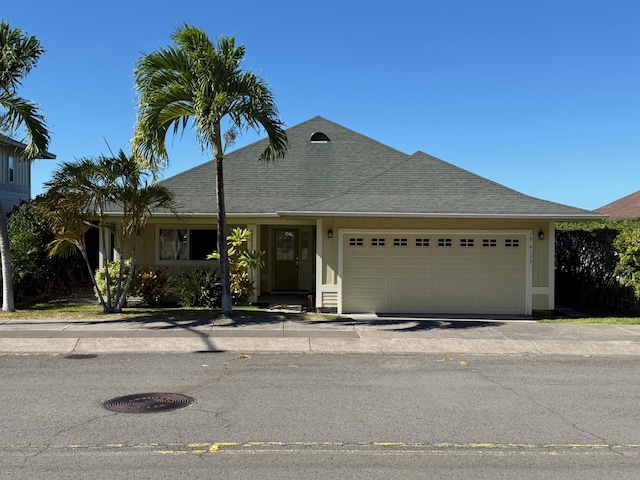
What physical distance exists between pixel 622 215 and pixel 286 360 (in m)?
25.1

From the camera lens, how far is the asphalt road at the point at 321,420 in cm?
482

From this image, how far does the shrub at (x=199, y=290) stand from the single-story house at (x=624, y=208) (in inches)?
790

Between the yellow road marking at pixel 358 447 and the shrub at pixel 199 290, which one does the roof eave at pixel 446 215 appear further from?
the yellow road marking at pixel 358 447

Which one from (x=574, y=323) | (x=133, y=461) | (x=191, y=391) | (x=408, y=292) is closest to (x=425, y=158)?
(x=408, y=292)

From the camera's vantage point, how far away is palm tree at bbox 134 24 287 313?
38.2 feet

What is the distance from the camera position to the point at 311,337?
10852mm

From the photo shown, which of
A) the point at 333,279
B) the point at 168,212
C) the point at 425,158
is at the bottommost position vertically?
the point at 333,279

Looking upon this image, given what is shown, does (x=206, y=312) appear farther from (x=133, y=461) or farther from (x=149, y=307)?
(x=133, y=461)

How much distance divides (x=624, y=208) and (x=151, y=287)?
85.0 feet

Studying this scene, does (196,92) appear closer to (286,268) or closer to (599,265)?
(286,268)

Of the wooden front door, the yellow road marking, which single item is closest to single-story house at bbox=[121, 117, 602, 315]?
the wooden front door

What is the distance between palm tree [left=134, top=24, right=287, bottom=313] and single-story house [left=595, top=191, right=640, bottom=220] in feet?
69.4

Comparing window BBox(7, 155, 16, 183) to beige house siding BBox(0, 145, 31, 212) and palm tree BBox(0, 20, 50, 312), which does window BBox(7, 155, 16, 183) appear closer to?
beige house siding BBox(0, 145, 31, 212)

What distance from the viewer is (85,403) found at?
660 cm
